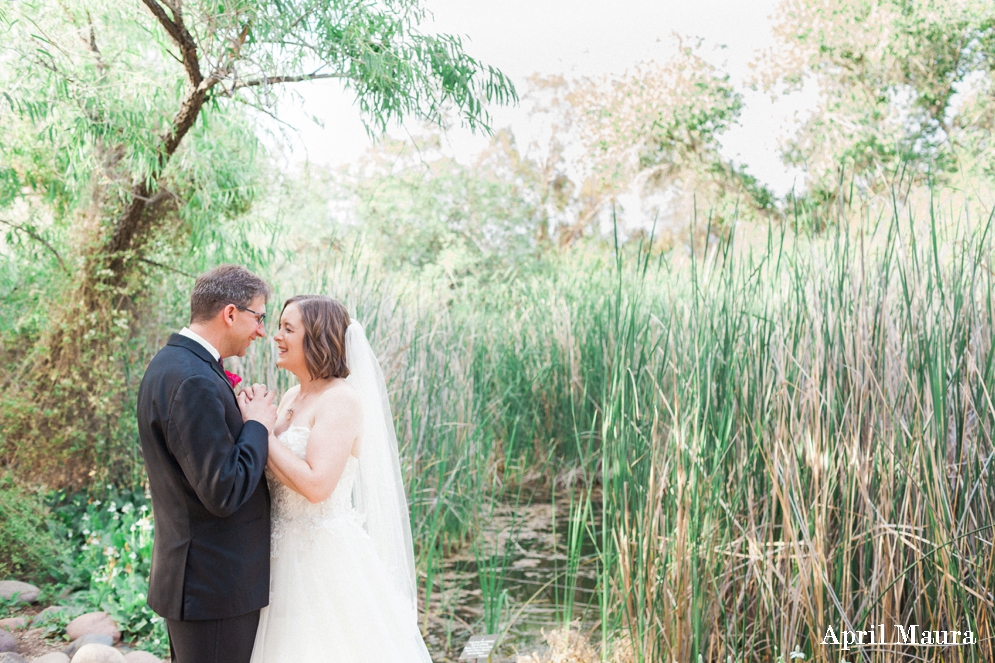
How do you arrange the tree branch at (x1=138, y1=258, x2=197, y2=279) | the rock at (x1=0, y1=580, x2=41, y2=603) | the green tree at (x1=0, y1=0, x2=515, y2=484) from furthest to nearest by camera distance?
the tree branch at (x1=138, y1=258, x2=197, y2=279) → the green tree at (x1=0, y1=0, x2=515, y2=484) → the rock at (x1=0, y1=580, x2=41, y2=603)

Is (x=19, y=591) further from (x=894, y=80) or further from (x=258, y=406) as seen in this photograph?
(x=894, y=80)

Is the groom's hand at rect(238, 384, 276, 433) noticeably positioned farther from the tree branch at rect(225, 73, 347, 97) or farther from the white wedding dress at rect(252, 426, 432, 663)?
the tree branch at rect(225, 73, 347, 97)

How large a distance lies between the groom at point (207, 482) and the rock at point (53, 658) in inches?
64.3

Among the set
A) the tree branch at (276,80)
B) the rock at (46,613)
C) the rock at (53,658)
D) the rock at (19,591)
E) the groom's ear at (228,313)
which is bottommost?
the rock at (53,658)

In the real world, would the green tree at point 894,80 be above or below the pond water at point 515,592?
above

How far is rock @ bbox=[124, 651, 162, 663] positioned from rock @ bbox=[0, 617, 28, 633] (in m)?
0.70

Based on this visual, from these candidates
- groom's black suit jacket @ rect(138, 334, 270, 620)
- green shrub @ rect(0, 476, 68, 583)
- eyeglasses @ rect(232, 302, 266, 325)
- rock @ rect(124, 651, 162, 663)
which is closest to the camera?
groom's black suit jacket @ rect(138, 334, 270, 620)

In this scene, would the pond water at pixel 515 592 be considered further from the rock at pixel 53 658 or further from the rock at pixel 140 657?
the rock at pixel 53 658

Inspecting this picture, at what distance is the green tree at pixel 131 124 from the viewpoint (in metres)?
4.23

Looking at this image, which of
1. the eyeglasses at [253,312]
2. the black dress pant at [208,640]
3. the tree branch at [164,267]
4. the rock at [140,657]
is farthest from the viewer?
the tree branch at [164,267]

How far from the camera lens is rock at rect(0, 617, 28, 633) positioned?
3.58 m

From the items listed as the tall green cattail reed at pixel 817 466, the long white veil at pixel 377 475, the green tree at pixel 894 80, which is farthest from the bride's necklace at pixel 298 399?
the green tree at pixel 894 80

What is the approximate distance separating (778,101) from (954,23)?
3566mm

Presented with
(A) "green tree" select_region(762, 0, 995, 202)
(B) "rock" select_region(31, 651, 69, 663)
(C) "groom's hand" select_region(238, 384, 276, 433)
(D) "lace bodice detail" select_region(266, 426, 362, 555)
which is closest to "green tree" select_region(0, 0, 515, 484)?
(B) "rock" select_region(31, 651, 69, 663)
